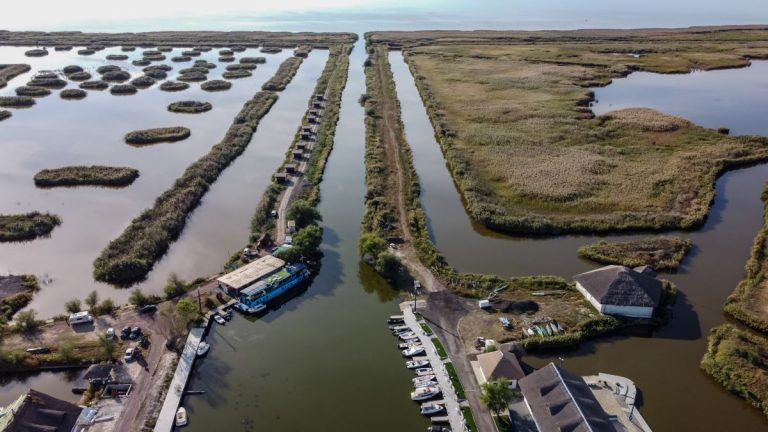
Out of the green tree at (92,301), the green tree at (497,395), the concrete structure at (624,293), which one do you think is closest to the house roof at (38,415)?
the green tree at (92,301)

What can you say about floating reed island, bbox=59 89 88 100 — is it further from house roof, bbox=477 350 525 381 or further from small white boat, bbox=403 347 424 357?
house roof, bbox=477 350 525 381

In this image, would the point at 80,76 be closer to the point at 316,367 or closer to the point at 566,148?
the point at 566,148

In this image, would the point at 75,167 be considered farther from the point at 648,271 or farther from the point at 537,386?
the point at 648,271

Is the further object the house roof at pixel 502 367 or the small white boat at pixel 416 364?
the small white boat at pixel 416 364

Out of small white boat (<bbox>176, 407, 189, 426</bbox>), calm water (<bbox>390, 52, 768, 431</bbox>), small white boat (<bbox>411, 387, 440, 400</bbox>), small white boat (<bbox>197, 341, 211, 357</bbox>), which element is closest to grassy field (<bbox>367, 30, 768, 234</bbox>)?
calm water (<bbox>390, 52, 768, 431</bbox>)

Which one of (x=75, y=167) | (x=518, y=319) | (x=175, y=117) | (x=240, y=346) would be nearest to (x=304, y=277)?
(x=240, y=346)

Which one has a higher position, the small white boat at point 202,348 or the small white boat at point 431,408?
the small white boat at point 431,408

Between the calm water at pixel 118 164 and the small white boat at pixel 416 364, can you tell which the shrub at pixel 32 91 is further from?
the small white boat at pixel 416 364
